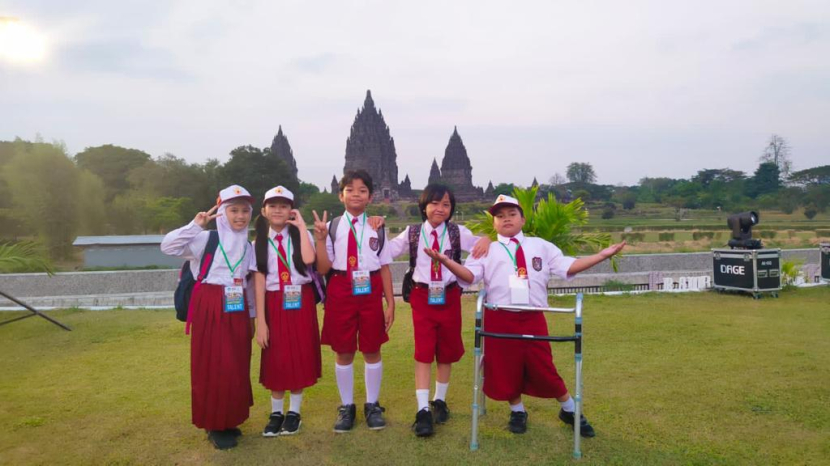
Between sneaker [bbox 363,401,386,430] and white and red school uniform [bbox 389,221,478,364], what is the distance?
46 centimetres

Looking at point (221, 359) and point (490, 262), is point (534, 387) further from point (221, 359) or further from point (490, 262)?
point (221, 359)

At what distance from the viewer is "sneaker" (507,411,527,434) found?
3.38 metres

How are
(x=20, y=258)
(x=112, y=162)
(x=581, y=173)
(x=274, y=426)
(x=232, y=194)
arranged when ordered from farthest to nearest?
1. (x=581, y=173)
2. (x=112, y=162)
3. (x=20, y=258)
4. (x=274, y=426)
5. (x=232, y=194)

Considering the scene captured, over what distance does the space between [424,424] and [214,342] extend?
4.63 ft

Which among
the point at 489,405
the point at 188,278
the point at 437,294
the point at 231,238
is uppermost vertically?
the point at 231,238

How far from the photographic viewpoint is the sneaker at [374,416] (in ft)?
11.4

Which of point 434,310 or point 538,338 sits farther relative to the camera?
point 434,310

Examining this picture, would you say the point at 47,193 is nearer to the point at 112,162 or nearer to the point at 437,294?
the point at 112,162

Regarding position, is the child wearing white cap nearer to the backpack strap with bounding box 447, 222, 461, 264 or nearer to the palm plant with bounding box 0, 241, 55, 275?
the backpack strap with bounding box 447, 222, 461, 264

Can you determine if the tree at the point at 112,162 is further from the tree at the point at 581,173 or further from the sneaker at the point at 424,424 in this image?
the tree at the point at 581,173

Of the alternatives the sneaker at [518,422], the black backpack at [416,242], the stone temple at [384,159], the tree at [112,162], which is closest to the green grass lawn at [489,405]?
the sneaker at [518,422]

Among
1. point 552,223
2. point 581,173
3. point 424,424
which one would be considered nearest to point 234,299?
point 424,424

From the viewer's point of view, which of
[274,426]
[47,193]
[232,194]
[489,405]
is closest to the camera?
[232,194]

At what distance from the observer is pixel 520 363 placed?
321cm
